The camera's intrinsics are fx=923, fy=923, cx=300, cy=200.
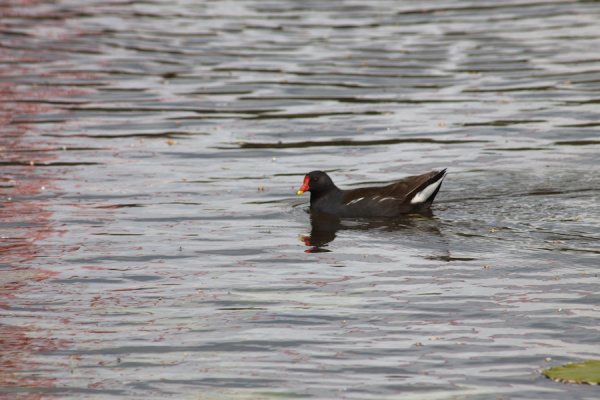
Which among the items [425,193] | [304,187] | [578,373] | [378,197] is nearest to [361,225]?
[378,197]

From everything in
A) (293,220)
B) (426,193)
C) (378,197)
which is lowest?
(293,220)

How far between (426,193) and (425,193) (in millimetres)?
13

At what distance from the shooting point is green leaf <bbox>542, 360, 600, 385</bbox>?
22.9 feet

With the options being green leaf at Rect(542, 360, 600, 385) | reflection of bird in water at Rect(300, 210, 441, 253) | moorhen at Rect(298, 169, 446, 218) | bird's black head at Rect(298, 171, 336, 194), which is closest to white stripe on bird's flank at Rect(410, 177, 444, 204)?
moorhen at Rect(298, 169, 446, 218)

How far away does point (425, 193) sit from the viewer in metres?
12.4

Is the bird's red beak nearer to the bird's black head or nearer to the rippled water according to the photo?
the bird's black head

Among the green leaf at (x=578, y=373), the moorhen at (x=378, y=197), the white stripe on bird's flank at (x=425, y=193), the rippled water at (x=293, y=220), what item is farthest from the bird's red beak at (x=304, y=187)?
the green leaf at (x=578, y=373)

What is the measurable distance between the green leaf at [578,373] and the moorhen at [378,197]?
5.26 meters

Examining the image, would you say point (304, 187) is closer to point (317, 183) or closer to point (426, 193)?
point (317, 183)

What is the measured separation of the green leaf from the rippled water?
0.10m

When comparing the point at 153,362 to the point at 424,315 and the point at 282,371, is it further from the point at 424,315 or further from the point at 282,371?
the point at 424,315

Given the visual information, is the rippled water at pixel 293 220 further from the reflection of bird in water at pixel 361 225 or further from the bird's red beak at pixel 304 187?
the bird's red beak at pixel 304 187

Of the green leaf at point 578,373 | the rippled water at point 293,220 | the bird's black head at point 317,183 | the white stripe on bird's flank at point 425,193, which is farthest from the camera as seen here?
the bird's black head at point 317,183

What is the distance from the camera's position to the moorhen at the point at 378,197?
486 inches
